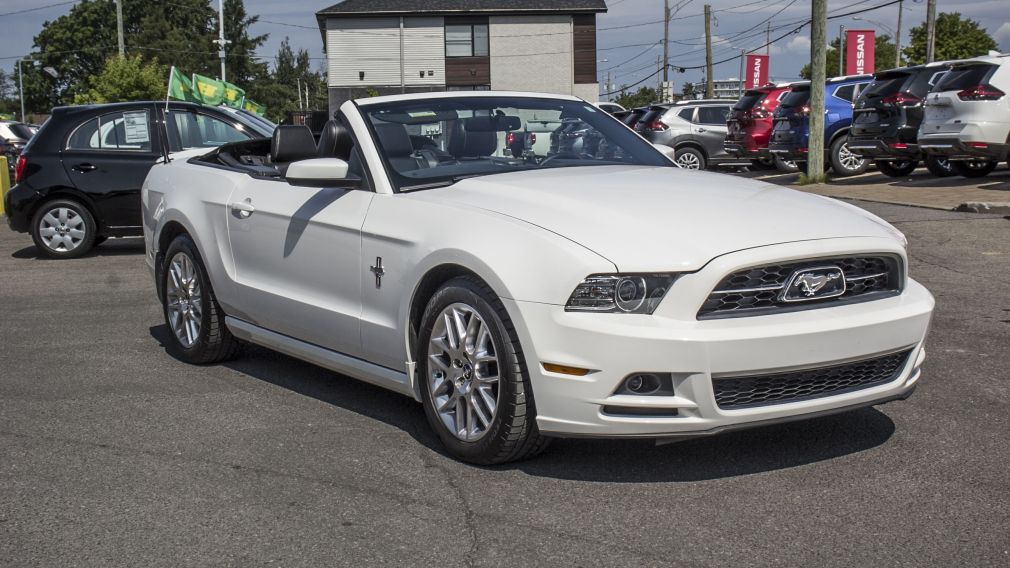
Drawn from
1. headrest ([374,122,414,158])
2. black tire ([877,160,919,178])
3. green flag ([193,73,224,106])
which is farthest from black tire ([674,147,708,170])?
headrest ([374,122,414,158])

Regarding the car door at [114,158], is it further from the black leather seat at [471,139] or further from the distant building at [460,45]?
the distant building at [460,45]

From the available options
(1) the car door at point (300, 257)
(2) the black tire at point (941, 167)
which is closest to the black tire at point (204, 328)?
(1) the car door at point (300, 257)

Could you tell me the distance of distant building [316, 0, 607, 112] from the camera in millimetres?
62438

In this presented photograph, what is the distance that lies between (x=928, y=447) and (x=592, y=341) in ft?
5.32

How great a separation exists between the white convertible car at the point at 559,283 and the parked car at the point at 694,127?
19.9 meters

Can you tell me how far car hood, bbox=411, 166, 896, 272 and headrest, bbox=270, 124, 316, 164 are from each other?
137cm

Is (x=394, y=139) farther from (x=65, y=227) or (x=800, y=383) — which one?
(x=65, y=227)

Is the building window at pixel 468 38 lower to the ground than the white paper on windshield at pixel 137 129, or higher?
higher

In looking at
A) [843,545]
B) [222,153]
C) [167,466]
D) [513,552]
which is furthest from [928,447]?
[222,153]

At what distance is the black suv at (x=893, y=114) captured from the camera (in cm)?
1891

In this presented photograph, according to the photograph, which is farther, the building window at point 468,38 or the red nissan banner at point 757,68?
the building window at point 468,38

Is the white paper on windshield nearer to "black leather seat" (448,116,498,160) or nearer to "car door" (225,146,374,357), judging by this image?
"car door" (225,146,374,357)

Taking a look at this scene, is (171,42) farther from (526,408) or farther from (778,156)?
(526,408)

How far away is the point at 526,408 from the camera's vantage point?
4.58m
